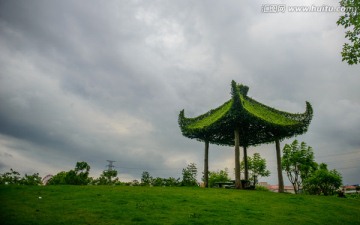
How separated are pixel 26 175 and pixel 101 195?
1104cm

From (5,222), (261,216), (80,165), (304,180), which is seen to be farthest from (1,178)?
(304,180)

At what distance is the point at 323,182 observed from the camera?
132 ft

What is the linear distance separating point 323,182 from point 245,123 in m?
22.5

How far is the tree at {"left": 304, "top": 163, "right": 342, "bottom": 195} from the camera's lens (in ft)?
131

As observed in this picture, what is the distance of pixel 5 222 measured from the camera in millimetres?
9367

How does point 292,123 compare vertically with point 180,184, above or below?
above

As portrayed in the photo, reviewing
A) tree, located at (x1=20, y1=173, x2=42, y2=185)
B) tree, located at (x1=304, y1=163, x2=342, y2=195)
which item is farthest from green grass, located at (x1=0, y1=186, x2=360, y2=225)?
tree, located at (x1=304, y1=163, x2=342, y2=195)

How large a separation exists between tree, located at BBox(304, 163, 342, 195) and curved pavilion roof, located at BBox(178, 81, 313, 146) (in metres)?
15.1

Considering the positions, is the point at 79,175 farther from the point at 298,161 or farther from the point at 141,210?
the point at 298,161

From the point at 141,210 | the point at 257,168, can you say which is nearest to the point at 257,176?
the point at 257,168

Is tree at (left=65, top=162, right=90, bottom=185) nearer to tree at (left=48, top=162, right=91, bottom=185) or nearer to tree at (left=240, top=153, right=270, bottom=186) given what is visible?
tree at (left=48, top=162, right=91, bottom=185)

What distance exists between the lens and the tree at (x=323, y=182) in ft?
131

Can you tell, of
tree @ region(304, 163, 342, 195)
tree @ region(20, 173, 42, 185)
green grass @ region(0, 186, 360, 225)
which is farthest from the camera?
tree @ region(304, 163, 342, 195)

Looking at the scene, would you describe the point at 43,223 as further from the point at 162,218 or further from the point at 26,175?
the point at 26,175
